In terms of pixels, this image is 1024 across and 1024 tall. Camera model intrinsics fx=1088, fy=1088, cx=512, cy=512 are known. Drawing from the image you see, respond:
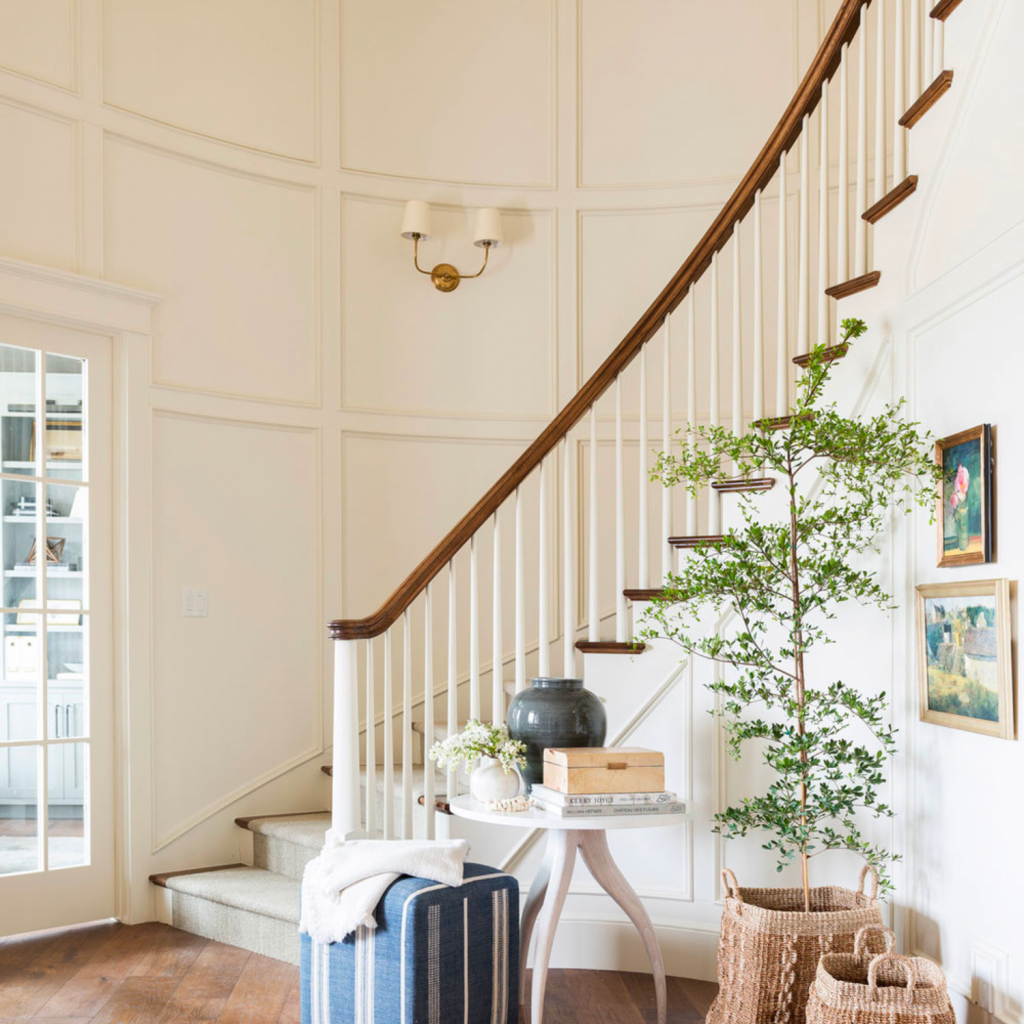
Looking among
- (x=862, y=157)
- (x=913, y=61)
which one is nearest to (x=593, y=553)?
(x=862, y=157)

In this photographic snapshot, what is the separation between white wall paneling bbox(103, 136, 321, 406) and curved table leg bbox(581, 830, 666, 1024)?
2.36 meters

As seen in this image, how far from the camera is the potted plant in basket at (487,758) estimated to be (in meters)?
2.94

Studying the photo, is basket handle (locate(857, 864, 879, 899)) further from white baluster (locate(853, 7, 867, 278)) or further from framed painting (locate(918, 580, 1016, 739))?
white baluster (locate(853, 7, 867, 278))

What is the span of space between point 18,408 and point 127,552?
25.3 inches

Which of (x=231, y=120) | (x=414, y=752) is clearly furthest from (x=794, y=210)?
(x=414, y=752)

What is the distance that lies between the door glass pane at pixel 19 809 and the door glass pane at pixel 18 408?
3.31 feet

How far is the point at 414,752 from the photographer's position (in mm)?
4422

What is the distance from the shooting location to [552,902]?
2.94 meters

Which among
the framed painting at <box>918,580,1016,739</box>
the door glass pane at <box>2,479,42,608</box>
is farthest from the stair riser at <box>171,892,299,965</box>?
the framed painting at <box>918,580,1016,739</box>

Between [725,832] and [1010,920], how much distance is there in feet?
3.61

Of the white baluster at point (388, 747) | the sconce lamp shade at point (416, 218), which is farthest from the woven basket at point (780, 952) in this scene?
the sconce lamp shade at point (416, 218)

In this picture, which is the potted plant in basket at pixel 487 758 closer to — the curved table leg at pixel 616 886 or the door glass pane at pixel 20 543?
the curved table leg at pixel 616 886

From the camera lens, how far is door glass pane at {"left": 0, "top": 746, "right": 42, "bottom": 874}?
3.77m

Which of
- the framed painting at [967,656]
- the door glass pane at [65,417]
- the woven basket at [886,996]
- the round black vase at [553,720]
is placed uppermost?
the door glass pane at [65,417]
